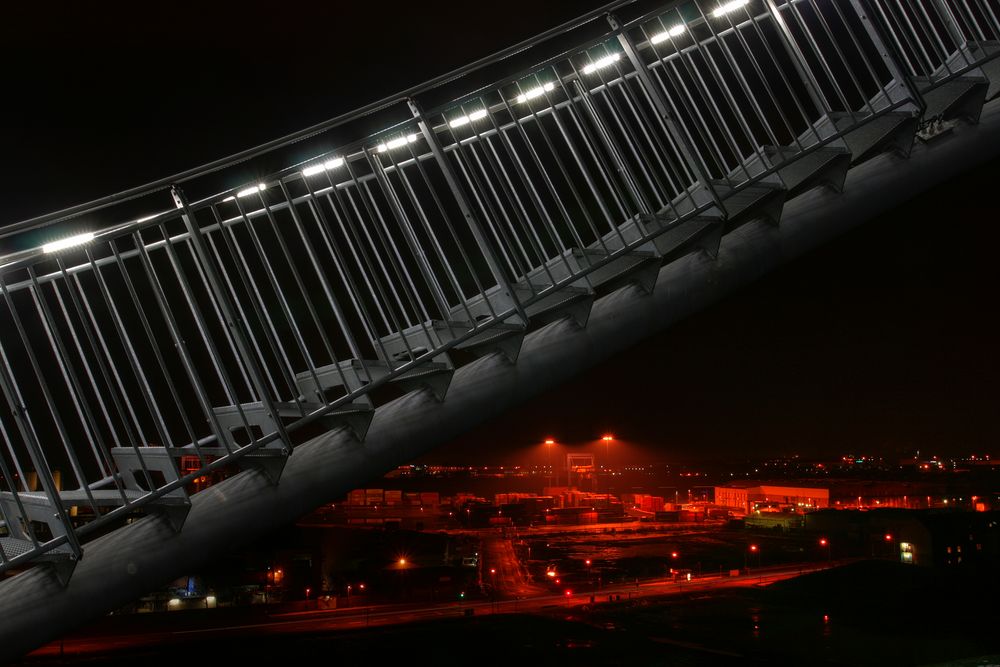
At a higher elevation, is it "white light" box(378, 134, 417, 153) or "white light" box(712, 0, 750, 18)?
"white light" box(712, 0, 750, 18)

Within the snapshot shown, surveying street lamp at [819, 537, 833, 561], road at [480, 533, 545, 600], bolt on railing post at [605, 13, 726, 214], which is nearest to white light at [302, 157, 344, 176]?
bolt on railing post at [605, 13, 726, 214]

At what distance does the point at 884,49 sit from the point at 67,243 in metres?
5.64

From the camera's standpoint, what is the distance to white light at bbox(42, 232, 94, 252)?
3764 mm

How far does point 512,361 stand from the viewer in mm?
4750

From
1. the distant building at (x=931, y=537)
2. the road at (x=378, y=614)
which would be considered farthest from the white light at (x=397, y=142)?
the distant building at (x=931, y=537)

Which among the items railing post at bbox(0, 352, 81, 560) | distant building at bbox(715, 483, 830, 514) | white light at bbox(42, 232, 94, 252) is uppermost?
white light at bbox(42, 232, 94, 252)

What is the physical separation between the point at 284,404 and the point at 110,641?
27.7 m

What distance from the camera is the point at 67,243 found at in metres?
3.79

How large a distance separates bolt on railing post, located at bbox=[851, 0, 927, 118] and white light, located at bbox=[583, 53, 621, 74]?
1852mm

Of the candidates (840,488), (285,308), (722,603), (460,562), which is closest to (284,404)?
(285,308)

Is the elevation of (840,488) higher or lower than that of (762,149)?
lower

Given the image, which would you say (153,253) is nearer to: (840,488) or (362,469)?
(362,469)

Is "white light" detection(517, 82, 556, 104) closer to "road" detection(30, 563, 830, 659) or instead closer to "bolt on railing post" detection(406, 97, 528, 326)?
"bolt on railing post" detection(406, 97, 528, 326)

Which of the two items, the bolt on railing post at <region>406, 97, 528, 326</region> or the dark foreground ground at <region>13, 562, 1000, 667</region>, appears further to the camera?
the dark foreground ground at <region>13, 562, 1000, 667</region>
